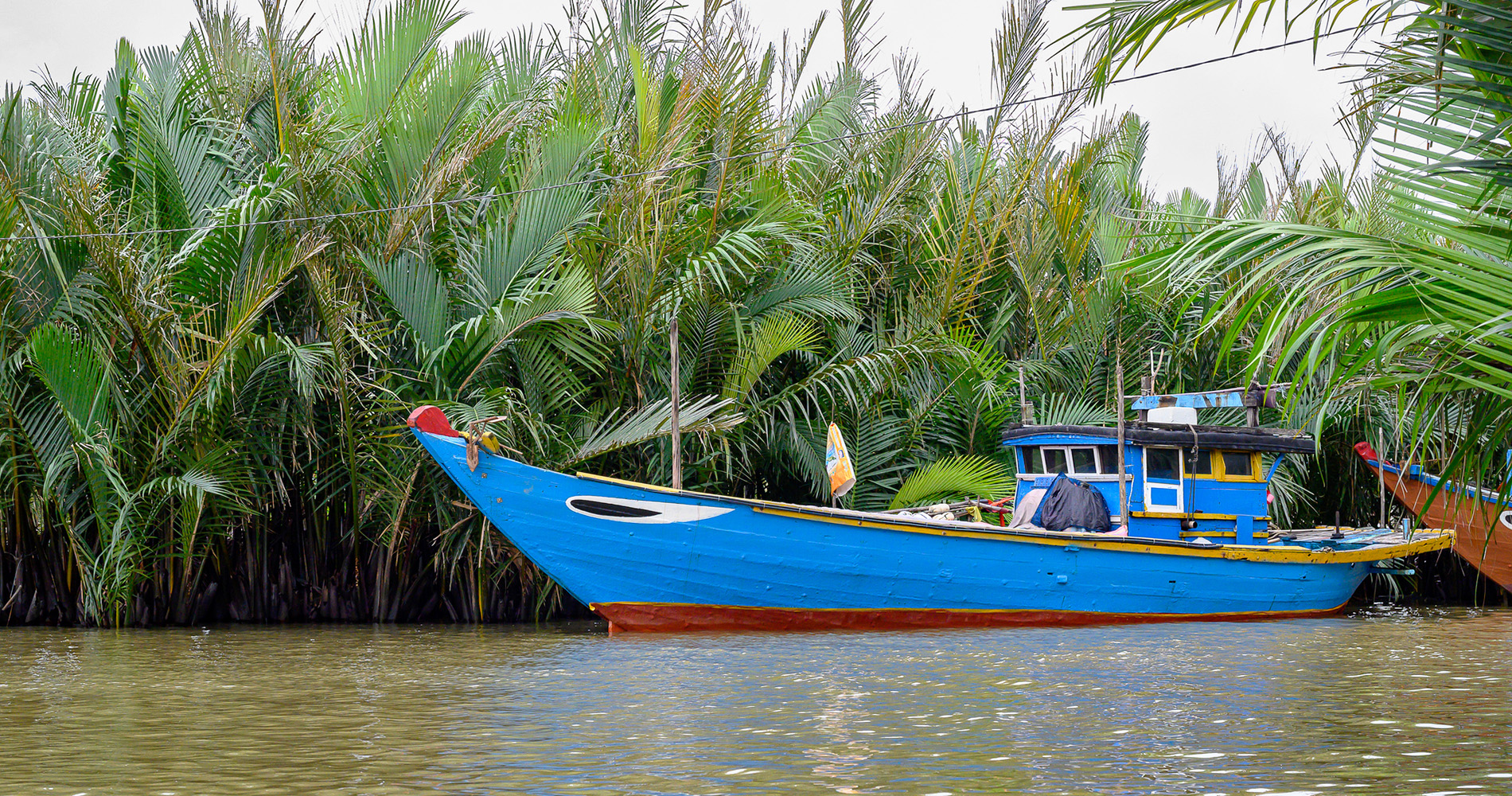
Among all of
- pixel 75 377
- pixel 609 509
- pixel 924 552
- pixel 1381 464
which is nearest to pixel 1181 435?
pixel 924 552

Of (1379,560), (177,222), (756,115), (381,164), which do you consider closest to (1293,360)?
(1379,560)

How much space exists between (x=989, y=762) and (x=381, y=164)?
31.3 ft

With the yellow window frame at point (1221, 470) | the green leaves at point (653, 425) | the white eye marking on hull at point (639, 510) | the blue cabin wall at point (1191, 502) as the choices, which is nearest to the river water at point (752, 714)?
the white eye marking on hull at point (639, 510)

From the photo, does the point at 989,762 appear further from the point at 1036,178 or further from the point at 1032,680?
the point at 1036,178

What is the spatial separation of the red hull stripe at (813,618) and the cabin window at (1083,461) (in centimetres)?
156

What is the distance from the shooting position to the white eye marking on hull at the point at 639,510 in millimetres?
12695

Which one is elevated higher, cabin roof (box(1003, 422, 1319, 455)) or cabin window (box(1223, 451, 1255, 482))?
cabin roof (box(1003, 422, 1319, 455))

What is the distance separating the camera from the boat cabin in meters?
14.7

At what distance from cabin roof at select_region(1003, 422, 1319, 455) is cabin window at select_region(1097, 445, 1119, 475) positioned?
8.5 inches

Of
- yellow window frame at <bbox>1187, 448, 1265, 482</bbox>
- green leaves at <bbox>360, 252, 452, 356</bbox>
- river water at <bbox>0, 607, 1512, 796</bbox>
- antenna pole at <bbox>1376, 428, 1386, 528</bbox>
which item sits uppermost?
green leaves at <bbox>360, 252, 452, 356</bbox>

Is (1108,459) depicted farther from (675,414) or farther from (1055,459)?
(675,414)

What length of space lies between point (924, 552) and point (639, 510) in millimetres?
2783

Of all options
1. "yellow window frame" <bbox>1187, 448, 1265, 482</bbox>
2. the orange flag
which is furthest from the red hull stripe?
"yellow window frame" <bbox>1187, 448, 1265, 482</bbox>

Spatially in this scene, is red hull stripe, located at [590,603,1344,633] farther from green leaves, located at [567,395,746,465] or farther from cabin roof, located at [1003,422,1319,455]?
cabin roof, located at [1003,422,1319,455]
